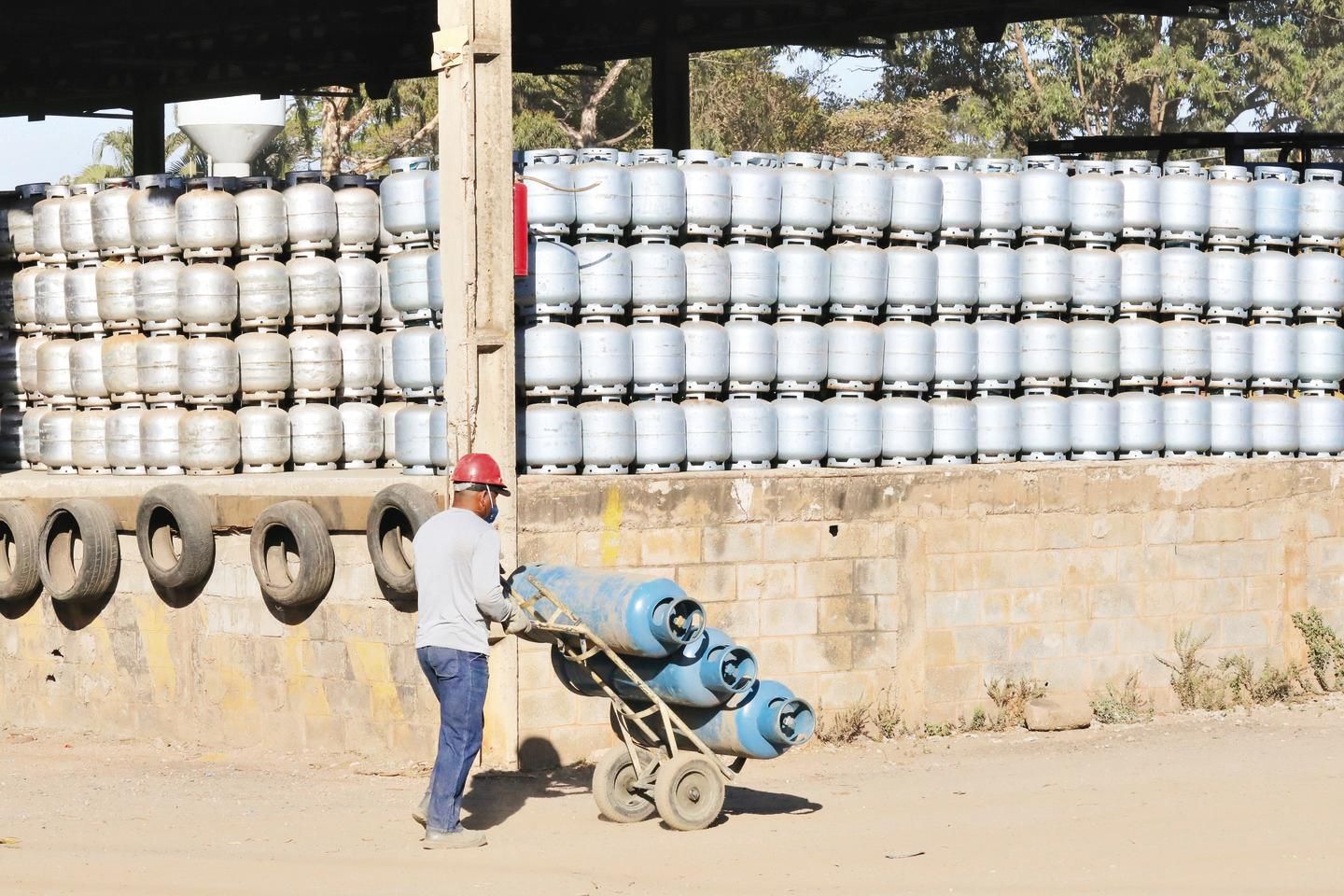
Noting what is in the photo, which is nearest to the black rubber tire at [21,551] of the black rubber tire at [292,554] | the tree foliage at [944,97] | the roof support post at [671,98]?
the black rubber tire at [292,554]

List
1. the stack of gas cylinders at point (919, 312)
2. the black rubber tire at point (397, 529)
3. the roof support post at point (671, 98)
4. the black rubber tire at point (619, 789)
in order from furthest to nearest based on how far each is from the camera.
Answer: the roof support post at point (671, 98) < the stack of gas cylinders at point (919, 312) < the black rubber tire at point (397, 529) < the black rubber tire at point (619, 789)

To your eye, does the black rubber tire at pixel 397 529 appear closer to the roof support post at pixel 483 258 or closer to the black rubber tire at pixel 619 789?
the roof support post at pixel 483 258

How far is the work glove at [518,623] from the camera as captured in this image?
9086 millimetres

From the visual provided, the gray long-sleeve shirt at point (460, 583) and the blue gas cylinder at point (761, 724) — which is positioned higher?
the gray long-sleeve shirt at point (460, 583)

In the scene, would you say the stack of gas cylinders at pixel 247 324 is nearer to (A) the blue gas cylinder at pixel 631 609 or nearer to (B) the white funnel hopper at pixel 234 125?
(A) the blue gas cylinder at pixel 631 609

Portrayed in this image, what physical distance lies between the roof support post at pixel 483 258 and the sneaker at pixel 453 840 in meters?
1.84

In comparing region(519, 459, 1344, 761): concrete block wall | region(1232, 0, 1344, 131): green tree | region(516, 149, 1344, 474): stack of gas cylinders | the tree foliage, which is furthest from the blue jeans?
region(1232, 0, 1344, 131): green tree

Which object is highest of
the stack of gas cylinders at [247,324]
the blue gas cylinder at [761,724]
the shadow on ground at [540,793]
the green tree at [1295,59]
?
the green tree at [1295,59]

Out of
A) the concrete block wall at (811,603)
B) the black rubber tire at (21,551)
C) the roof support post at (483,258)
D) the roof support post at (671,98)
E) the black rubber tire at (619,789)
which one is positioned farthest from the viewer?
the roof support post at (671,98)

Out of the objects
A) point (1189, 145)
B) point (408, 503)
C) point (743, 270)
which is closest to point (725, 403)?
point (743, 270)

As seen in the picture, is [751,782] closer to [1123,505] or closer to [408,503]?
[408,503]

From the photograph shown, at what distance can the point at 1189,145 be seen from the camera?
16469 millimetres

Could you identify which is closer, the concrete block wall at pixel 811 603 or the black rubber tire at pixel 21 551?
the concrete block wall at pixel 811 603

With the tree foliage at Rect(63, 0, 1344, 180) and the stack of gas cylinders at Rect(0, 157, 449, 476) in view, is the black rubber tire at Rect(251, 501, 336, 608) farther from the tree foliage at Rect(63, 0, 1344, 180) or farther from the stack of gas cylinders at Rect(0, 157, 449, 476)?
the tree foliage at Rect(63, 0, 1344, 180)
